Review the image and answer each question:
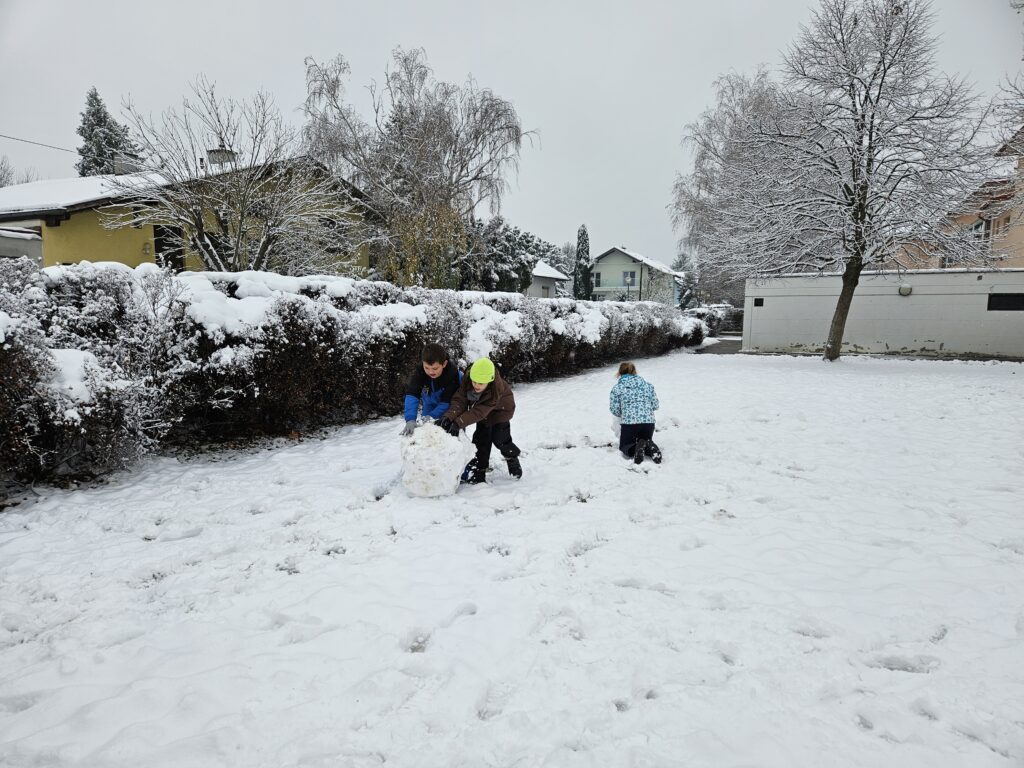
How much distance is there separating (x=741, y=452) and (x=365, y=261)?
18.9m

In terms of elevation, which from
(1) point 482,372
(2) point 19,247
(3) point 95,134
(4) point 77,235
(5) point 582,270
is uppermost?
(3) point 95,134

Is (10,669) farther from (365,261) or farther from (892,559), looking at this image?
(365,261)

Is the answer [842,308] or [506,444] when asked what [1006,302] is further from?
[506,444]

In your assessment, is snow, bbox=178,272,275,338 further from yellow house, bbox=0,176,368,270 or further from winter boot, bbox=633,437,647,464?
yellow house, bbox=0,176,368,270

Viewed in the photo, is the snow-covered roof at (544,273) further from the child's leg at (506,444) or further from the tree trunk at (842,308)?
the child's leg at (506,444)

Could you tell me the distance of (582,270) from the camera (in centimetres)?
4972

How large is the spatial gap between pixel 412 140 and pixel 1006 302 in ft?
66.4

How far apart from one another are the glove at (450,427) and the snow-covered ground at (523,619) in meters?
0.54

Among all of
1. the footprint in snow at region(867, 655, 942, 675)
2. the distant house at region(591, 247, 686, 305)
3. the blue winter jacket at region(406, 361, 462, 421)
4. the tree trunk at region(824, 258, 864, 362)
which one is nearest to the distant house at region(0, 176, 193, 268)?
the blue winter jacket at region(406, 361, 462, 421)

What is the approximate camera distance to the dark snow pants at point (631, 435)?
5.39m

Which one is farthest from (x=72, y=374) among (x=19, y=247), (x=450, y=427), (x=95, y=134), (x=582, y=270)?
(x=582, y=270)

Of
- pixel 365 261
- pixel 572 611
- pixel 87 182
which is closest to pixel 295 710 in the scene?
pixel 572 611

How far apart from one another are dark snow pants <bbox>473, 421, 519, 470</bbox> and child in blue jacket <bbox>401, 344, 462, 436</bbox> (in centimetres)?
40

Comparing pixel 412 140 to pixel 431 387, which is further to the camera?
pixel 412 140
